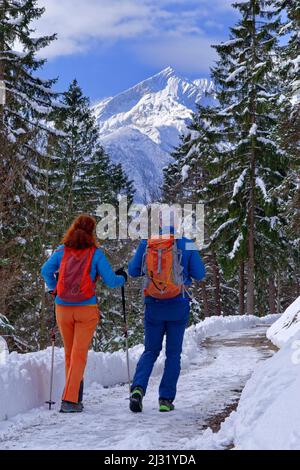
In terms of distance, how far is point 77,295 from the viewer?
6.03m

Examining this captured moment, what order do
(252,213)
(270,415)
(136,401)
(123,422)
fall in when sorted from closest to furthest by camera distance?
(270,415)
(123,422)
(136,401)
(252,213)

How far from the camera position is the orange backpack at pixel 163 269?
20.0ft

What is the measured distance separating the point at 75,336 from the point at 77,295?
475 mm

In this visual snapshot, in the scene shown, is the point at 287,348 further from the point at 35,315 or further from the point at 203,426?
the point at 35,315

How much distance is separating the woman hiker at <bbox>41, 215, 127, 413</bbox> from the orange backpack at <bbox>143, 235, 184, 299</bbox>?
13.9 inches

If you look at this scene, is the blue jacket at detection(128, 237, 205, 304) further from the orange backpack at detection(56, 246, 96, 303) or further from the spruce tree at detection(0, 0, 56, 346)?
the spruce tree at detection(0, 0, 56, 346)

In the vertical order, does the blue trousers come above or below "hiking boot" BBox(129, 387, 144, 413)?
above

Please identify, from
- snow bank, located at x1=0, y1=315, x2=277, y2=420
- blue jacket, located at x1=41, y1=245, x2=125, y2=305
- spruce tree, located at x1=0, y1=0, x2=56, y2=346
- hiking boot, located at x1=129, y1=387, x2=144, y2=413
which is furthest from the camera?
spruce tree, located at x1=0, y1=0, x2=56, y2=346

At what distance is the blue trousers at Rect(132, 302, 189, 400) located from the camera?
6.12 meters

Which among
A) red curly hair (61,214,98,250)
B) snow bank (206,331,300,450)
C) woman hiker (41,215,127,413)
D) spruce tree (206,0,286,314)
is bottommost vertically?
snow bank (206,331,300,450)

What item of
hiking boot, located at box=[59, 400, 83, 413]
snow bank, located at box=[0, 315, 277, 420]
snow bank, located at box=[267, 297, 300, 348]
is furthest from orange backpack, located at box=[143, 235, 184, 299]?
snow bank, located at box=[267, 297, 300, 348]

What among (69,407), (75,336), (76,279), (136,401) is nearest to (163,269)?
(76,279)

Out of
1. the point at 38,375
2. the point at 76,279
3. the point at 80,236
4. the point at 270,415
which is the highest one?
the point at 80,236

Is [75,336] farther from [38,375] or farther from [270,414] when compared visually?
[270,414]
